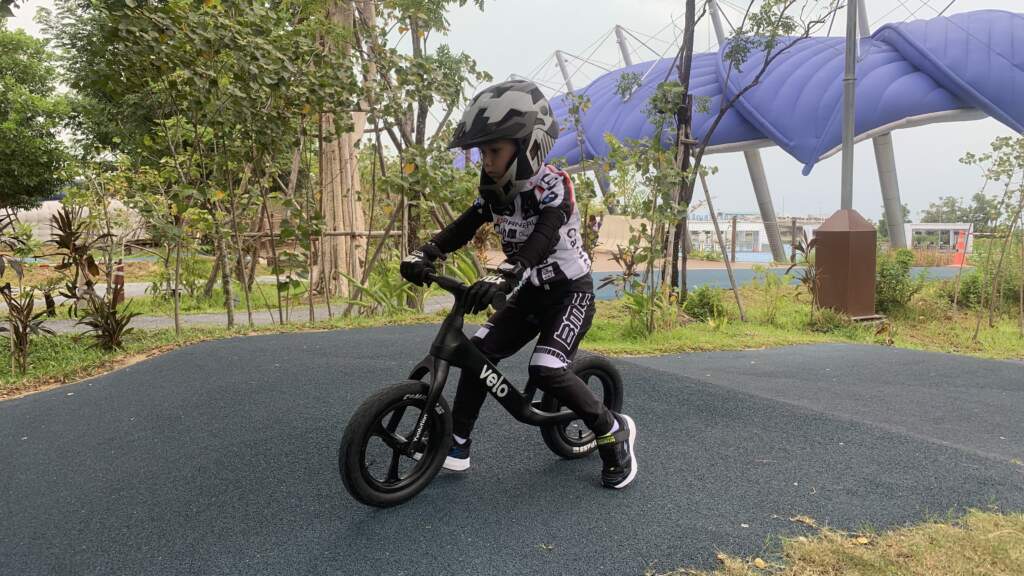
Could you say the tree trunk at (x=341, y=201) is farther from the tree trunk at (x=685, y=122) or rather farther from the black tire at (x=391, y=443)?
the black tire at (x=391, y=443)

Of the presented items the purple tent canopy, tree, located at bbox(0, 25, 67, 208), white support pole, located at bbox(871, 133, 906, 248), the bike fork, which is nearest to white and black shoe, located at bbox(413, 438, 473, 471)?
the bike fork

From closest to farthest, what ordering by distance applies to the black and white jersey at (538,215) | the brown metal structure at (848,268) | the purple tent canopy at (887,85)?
the black and white jersey at (538,215) < the brown metal structure at (848,268) < the purple tent canopy at (887,85)

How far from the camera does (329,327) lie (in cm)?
707

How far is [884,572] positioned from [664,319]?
5323mm

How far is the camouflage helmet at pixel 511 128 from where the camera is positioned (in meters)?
2.51

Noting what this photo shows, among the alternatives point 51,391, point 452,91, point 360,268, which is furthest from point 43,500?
point 360,268

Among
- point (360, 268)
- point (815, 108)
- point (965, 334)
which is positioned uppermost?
point (815, 108)

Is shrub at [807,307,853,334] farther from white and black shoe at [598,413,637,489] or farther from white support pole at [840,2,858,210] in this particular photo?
white and black shoe at [598,413,637,489]

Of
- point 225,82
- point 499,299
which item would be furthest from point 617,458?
point 225,82

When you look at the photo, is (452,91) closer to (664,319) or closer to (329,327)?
(329,327)

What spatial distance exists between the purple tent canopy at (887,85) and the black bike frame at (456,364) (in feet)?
52.1

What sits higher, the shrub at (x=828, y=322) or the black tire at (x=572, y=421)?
the black tire at (x=572, y=421)

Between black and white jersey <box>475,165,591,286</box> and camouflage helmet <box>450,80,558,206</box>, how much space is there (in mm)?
58

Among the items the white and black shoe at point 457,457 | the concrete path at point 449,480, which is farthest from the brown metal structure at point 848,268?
the white and black shoe at point 457,457
